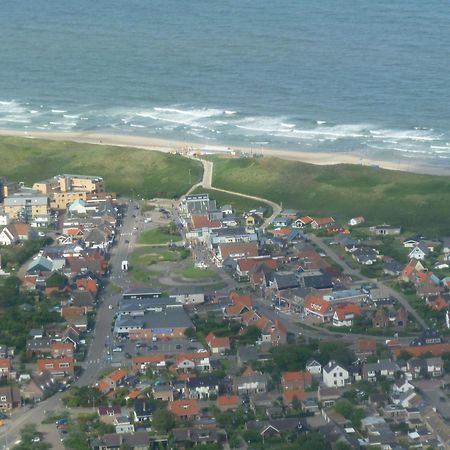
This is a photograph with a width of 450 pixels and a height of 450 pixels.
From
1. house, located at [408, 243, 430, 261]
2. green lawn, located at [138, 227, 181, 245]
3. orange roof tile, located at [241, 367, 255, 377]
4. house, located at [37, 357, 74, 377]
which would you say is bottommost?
green lawn, located at [138, 227, 181, 245]

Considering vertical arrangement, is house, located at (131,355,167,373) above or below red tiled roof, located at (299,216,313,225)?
above

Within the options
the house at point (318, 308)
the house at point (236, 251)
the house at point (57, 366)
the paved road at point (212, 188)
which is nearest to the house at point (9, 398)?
the house at point (57, 366)

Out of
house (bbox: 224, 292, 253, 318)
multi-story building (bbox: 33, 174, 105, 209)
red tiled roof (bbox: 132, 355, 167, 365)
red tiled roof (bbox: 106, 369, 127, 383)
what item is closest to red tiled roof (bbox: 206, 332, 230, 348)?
red tiled roof (bbox: 132, 355, 167, 365)

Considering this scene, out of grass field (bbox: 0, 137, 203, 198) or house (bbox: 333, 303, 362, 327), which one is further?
grass field (bbox: 0, 137, 203, 198)

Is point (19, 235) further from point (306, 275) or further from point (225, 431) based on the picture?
point (225, 431)

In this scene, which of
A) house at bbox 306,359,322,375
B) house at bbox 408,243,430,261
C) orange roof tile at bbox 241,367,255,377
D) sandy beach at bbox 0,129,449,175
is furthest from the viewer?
sandy beach at bbox 0,129,449,175

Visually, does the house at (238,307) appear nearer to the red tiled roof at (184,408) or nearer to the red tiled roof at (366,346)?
the red tiled roof at (366,346)

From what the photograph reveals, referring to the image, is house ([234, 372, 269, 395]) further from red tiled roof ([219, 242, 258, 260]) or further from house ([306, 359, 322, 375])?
red tiled roof ([219, 242, 258, 260])

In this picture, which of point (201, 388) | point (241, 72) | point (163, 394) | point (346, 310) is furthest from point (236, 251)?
point (241, 72)

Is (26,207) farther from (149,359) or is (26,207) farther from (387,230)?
(149,359)
